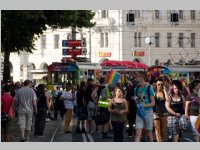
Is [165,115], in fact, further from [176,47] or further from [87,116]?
[176,47]

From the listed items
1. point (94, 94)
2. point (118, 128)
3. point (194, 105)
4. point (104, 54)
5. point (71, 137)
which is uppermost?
point (104, 54)

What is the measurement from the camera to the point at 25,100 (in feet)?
58.3

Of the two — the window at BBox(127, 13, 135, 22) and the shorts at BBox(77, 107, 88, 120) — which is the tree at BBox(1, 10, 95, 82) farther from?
the window at BBox(127, 13, 135, 22)

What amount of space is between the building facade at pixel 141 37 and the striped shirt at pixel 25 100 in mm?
59698

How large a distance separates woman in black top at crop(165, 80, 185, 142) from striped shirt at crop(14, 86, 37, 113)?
14.0 ft

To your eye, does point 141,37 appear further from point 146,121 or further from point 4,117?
point 146,121

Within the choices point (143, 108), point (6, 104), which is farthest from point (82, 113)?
point (143, 108)

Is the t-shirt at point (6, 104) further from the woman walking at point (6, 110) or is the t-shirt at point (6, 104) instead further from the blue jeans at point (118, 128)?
the blue jeans at point (118, 128)

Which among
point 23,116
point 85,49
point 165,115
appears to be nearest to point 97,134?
point 23,116

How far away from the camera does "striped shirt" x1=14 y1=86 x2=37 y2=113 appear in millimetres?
17766

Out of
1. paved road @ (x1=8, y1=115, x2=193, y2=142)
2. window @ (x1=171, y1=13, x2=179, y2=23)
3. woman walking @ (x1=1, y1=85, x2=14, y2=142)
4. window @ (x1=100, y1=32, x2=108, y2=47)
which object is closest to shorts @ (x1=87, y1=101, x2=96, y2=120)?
paved road @ (x1=8, y1=115, x2=193, y2=142)

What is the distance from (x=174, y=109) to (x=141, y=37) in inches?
2544

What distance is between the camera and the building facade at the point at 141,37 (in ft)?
256

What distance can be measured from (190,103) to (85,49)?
206ft
